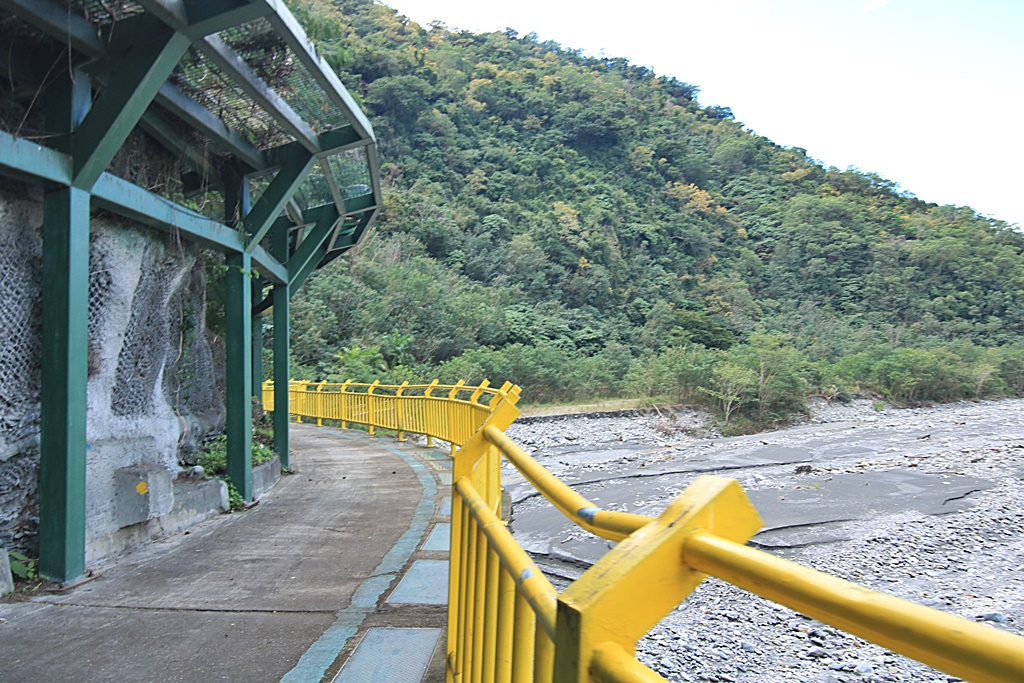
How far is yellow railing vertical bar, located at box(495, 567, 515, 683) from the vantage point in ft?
Answer: 4.58

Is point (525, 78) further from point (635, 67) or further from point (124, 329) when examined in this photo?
point (124, 329)

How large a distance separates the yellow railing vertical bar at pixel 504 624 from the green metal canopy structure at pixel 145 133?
3.28 metres

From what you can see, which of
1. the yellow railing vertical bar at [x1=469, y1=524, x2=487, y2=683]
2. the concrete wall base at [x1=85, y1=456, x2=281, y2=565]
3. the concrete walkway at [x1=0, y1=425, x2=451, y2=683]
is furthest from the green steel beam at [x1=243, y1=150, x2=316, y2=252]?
the yellow railing vertical bar at [x1=469, y1=524, x2=487, y2=683]

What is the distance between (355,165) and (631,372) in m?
16.1

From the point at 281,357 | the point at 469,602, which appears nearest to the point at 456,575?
the point at 469,602

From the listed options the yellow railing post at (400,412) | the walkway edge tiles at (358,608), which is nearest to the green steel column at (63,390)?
the walkway edge tiles at (358,608)

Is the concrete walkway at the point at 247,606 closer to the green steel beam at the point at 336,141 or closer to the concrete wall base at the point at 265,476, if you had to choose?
the concrete wall base at the point at 265,476

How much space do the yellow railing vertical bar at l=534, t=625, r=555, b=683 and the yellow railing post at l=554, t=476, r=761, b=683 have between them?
0.62 feet

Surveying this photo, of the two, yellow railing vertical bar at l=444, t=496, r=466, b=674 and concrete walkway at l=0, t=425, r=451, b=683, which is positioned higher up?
yellow railing vertical bar at l=444, t=496, r=466, b=674

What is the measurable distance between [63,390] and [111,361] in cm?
95

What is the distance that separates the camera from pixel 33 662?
2.75 meters

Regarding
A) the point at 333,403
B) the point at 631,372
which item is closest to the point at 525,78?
the point at 631,372

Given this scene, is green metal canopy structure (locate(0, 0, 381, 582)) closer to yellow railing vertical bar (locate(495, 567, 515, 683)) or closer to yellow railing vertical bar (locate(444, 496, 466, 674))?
yellow railing vertical bar (locate(444, 496, 466, 674))

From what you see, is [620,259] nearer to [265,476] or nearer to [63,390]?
[265,476]
